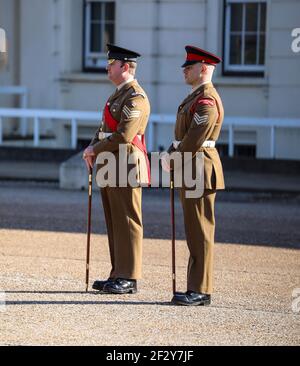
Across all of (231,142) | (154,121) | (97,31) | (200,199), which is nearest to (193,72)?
(200,199)

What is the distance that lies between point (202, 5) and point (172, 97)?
5.20 feet

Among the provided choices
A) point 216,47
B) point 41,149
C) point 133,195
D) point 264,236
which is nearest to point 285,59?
point 216,47

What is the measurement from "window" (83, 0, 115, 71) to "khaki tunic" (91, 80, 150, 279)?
10.6 metres

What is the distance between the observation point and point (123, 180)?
9.44 m

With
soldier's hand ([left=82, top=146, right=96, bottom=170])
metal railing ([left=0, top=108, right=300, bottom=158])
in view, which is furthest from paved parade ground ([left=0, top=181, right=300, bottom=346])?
metal railing ([left=0, top=108, right=300, bottom=158])

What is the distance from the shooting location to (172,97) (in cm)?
1923

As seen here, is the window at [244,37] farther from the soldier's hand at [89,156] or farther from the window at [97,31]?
the soldier's hand at [89,156]

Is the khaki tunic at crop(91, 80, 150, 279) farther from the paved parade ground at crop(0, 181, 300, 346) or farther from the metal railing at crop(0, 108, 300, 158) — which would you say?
the metal railing at crop(0, 108, 300, 158)

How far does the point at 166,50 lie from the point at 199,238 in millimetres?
10437

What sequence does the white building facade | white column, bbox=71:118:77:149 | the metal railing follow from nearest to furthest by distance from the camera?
the metal railing
white column, bbox=71:118:77:149
the white building facade

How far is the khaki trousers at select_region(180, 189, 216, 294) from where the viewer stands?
9.05 m

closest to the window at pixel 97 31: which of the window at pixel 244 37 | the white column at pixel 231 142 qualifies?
the window at pixel 244 37

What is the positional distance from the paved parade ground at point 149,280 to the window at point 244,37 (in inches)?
174

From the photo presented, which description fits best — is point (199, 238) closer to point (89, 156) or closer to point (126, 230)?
point (126, 230)
